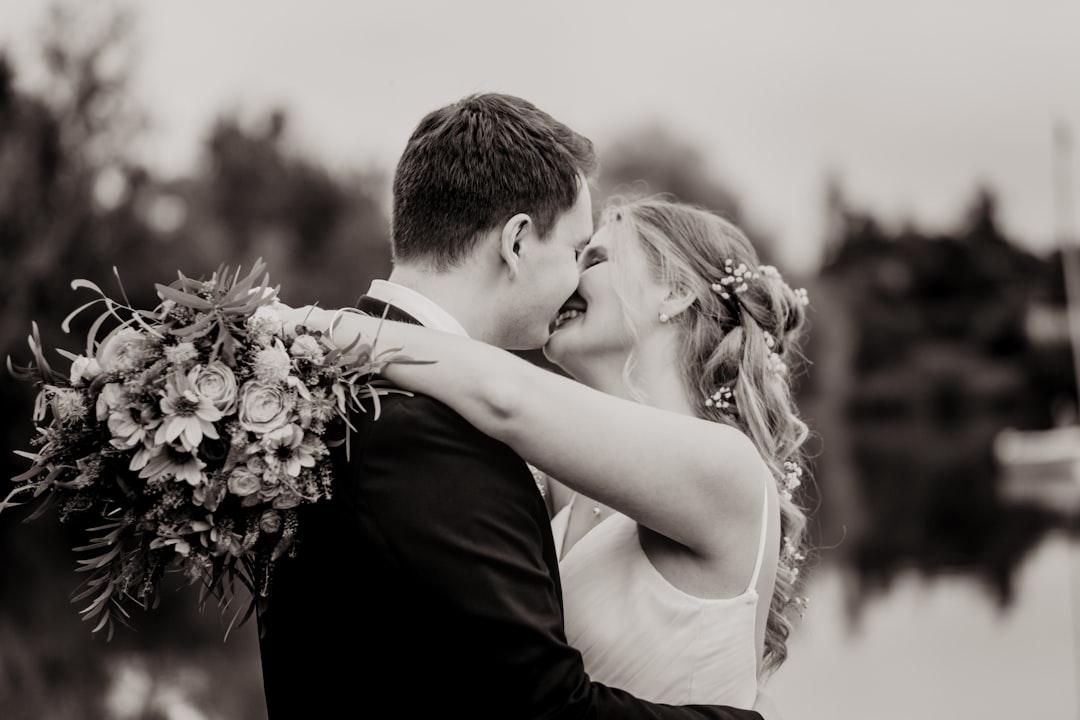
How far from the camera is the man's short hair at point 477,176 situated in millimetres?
2963

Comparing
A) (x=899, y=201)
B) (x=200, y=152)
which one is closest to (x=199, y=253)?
(x=200, y=152)

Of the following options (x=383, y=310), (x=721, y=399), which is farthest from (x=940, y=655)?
(x=383, y=310)

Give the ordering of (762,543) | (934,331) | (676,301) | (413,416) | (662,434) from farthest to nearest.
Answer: (934,331)
(676,301)
(762,543)
(662,434)
(413,416)

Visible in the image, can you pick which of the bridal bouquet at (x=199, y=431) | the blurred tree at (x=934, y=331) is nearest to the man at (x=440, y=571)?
the bridal bouquet at (x=199, y=431)

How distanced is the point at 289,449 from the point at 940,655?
40.9ft

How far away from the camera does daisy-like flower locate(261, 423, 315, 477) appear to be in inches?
97.5

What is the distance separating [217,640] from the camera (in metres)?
14.5

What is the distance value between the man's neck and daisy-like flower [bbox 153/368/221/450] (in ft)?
2.33

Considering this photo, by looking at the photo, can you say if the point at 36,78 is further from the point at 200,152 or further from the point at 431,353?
the point at 431,353

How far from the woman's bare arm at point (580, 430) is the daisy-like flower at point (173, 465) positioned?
18.6 inches

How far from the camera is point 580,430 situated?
9.03ft

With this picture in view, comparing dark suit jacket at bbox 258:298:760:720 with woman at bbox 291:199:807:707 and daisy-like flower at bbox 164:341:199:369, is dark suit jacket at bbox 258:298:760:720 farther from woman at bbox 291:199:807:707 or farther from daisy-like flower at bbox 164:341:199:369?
daisy-like flower at bbox 164:341:199:369

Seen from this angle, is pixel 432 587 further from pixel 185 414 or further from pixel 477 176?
pixel 477 176

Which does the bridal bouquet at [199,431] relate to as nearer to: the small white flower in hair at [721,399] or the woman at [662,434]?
the woman at [662,434]
